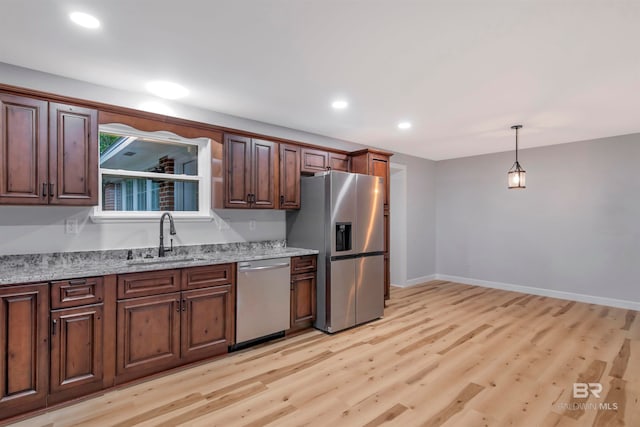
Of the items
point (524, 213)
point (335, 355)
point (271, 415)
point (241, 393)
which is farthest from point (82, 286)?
point (524, 213)

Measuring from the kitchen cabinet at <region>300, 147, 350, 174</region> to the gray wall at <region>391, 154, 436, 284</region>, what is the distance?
1440 mm

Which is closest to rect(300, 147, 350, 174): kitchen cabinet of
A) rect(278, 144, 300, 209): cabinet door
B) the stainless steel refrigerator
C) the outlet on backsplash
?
rect(278, 144, 300, 209): cabinet door

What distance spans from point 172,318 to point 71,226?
3.81 ft

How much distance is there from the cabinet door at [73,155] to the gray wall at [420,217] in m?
4.43

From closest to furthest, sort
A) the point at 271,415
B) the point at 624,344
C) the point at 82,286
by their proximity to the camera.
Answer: the point at 271,415 → the point at 82,286 → the point at 624,344

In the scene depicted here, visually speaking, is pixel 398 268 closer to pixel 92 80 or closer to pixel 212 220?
pixel 212 220

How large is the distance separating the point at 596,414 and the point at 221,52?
141 inches

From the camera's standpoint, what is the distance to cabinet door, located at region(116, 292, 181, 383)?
255 cm

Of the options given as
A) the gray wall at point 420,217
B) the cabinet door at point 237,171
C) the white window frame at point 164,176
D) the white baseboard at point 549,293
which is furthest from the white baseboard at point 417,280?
the white window frame at point 164,176

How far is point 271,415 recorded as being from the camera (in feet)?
7.26

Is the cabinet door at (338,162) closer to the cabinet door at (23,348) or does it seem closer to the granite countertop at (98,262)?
the granite countertop at (98,262)

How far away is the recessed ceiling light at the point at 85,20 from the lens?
1915mm

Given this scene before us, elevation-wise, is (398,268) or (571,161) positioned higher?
(571,161)

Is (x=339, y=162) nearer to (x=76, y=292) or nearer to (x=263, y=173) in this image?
(x=263, y=173)
